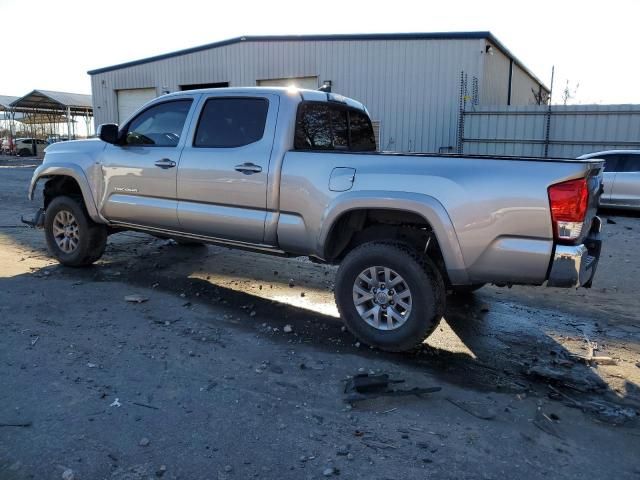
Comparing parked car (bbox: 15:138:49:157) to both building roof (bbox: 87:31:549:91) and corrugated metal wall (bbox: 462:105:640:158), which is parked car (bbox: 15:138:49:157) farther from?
corrugated metal wall (bbox: 462:105:640:158)

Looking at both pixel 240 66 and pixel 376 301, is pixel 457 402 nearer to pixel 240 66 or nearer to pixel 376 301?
pixel 376 301

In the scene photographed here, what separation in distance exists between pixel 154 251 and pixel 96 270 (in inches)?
46.7

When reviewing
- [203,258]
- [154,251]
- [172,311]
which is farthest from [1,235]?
[172,311]

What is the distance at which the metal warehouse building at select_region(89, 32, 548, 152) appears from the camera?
1736 centimetres

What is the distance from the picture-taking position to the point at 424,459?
2.79 metres

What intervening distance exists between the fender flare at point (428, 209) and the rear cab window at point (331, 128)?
94cm

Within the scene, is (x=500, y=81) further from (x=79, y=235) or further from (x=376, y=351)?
(x=376, y=351)

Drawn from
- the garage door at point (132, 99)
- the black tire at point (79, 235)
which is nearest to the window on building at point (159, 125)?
the black tire at point (79, 235)

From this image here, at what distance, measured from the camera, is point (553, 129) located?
16.2 meters

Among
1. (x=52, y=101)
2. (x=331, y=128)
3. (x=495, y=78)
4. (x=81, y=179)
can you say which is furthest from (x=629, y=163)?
(x=52, y=101)

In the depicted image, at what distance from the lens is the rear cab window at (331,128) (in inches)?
194

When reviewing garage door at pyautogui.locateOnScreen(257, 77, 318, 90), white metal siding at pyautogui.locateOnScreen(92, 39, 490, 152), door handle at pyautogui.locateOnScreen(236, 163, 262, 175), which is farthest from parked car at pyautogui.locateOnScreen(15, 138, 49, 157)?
door handle at pyautogui.locateOnScreen(236, 163, 262, 175)

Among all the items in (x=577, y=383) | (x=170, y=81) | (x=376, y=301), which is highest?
(x=170, y=81)

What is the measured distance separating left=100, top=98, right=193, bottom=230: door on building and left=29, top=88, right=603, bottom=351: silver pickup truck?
0.02 meters
